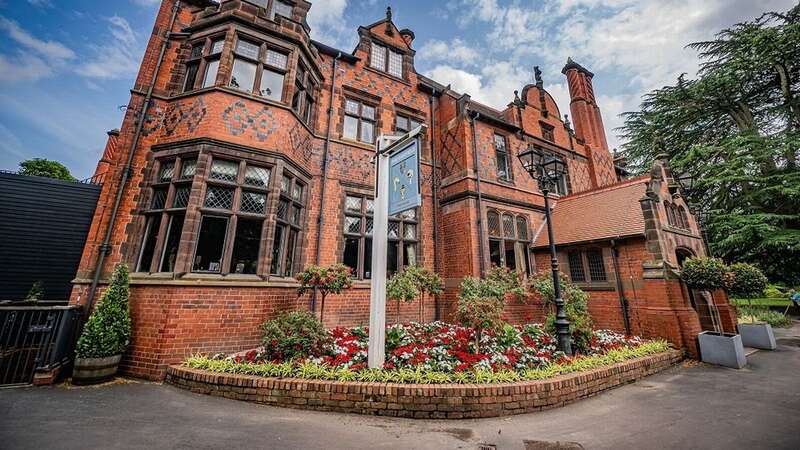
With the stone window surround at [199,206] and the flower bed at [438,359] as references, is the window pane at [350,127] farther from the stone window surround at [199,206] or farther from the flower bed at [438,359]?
the flower bed at [438,359]

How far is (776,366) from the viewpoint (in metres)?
7.48

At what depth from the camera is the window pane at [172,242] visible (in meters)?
6.57

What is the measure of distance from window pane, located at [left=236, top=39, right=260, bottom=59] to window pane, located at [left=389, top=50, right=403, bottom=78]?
5.89 meters

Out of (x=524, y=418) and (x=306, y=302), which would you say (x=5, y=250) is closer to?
(x=306, y=302)

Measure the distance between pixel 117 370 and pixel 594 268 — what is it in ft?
44.0

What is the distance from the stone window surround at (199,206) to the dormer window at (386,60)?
277 inches

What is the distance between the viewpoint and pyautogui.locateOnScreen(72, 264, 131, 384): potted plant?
5.08 metres

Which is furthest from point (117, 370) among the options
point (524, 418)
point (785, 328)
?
point (785, 328)

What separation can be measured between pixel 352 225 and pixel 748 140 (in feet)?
68.1

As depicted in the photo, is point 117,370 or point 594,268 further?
point 594,268

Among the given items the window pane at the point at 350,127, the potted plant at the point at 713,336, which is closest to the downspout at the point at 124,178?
the window pane at the point at 350,127

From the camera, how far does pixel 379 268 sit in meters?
5.47

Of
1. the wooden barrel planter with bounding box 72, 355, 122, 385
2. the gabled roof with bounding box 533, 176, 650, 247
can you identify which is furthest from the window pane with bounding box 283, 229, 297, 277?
the gabled roof with bounding box 533, 176, 650, 247

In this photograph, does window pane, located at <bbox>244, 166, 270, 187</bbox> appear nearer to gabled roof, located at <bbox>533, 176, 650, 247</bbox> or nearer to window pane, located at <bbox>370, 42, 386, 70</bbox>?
window pane, located at <bbox>370, 42, 386, 70</bbox>
